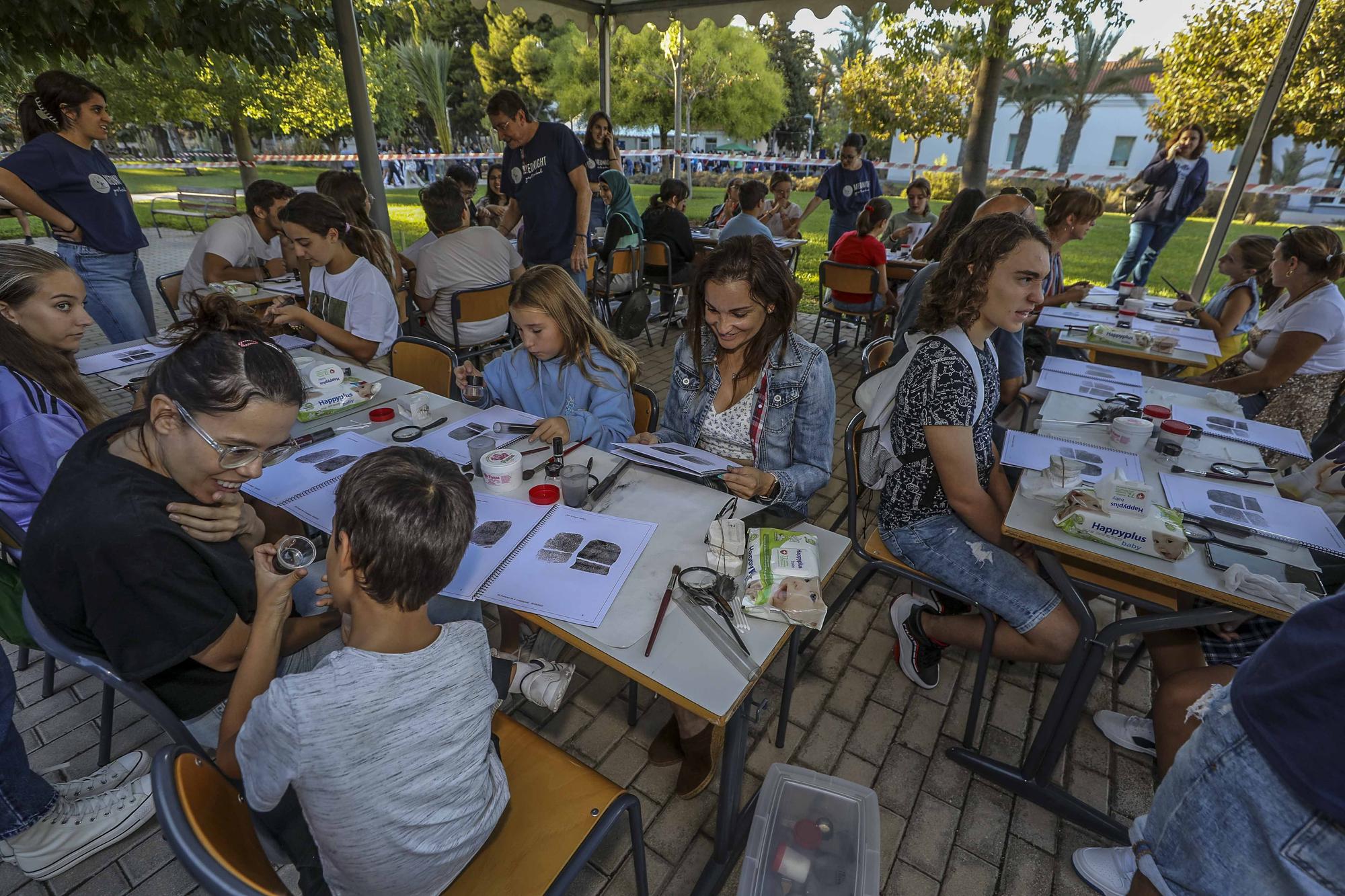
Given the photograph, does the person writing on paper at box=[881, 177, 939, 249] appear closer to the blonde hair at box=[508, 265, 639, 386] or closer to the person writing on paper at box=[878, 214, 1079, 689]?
the person writing on paper at box=[878, 214, 1079, 689]

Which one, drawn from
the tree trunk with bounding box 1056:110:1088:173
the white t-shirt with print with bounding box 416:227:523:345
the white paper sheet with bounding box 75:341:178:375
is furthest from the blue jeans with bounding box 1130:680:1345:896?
the tree trunk with bounding box 1056:110:1088:173

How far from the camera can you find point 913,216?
7551 millimetres

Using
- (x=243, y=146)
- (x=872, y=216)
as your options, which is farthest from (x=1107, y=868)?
(x=243, y=146)

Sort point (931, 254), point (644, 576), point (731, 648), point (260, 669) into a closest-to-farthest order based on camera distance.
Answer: point (260, 669), point (731, 648), point (644, 576), point (931, 254)

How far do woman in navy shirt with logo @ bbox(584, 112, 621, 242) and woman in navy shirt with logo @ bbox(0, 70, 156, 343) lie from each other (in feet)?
12.9

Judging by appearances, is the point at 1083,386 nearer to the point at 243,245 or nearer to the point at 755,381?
the point at 755,381

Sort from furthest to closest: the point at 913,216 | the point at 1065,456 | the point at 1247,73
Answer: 1. the point at 1247,73
2. the point at 913,216
3. the point at 1065,456

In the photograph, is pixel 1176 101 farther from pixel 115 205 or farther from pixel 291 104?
pixel 291 104

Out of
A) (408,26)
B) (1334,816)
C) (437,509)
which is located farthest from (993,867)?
(408,26)

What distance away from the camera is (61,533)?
1168mm

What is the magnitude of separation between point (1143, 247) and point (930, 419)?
23.6ft

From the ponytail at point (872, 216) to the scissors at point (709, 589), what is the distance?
4.68 m

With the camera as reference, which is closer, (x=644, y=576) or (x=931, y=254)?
(x=644, y=576)

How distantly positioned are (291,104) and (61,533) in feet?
44.3
